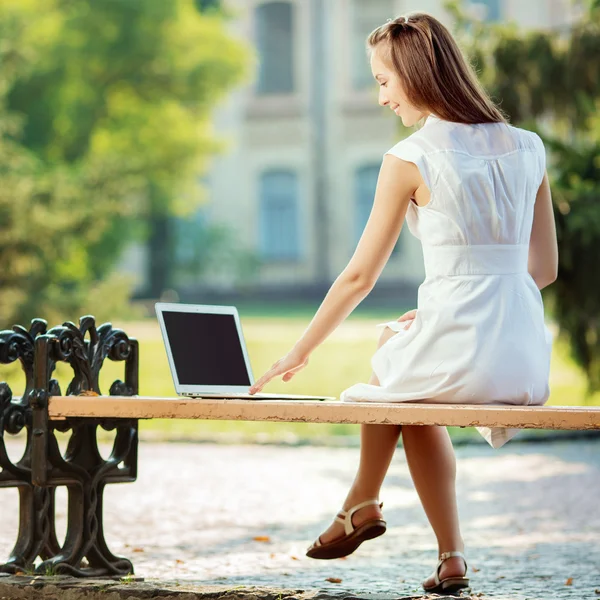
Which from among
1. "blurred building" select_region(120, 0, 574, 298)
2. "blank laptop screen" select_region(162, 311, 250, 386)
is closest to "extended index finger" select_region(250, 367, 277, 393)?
"blank laptop screen" select_region(162, 311, 250, 386)

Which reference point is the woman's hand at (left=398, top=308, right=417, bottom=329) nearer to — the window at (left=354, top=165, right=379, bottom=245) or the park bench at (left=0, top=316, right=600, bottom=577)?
the park bench at (left=0, top=316, right=600, bottom=577)

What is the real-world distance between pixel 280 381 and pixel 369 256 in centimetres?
1533

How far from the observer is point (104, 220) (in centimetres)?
1544

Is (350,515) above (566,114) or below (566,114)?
below

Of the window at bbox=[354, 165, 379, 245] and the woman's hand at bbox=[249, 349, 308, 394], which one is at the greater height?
the window at bbox=[354, 165, 379, 245]

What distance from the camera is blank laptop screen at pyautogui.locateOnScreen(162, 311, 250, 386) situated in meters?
3.97

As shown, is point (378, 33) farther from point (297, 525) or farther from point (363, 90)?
point (363, 90)

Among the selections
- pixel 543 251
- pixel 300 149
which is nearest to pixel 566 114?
pixel 543 251

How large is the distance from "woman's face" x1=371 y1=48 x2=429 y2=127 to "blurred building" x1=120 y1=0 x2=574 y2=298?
35220mm

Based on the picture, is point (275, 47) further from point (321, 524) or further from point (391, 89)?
point (391, 89)

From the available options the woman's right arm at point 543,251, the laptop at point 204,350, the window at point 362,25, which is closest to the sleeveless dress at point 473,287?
the woman's right arm at point 543,251

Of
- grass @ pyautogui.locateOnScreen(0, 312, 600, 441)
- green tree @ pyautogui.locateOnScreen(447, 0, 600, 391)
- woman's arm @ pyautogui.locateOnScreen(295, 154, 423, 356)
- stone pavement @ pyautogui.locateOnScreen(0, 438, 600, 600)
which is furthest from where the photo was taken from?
grass @ pyautogui.locateOnScreen(0, 312, 600, 441)

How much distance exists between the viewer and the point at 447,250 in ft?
11.9

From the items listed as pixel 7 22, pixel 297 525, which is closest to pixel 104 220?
pixel 7 22
